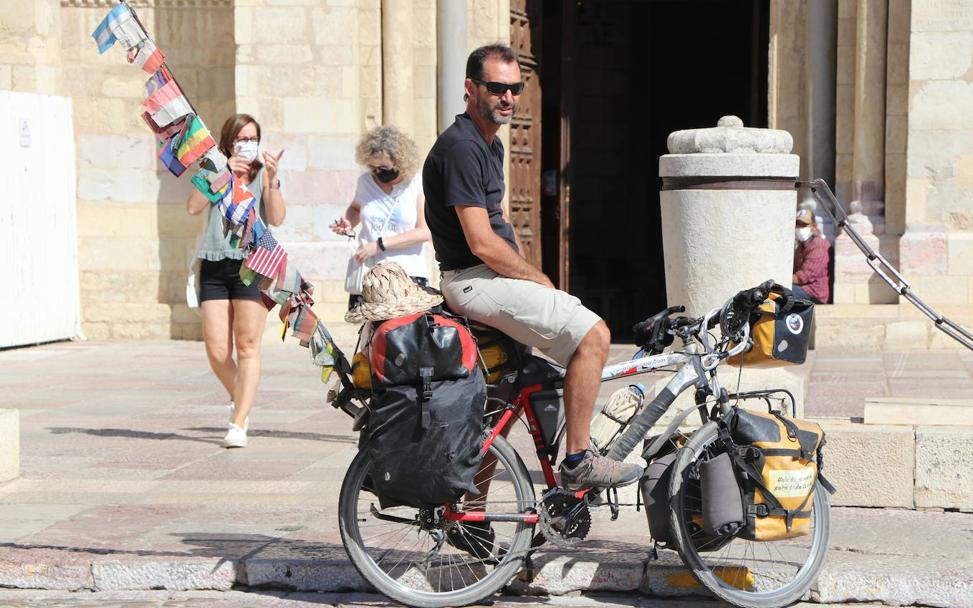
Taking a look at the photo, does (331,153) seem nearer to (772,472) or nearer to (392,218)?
(392,218)

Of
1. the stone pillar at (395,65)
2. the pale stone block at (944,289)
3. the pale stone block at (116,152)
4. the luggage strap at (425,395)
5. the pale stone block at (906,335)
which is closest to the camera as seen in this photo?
the luggage strap at (425,395)

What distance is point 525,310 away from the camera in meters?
5.14

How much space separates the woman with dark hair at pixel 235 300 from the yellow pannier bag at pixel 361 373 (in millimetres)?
3051

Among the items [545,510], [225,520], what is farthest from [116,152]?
[545,510]

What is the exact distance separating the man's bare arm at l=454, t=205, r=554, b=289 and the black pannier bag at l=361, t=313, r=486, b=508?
30 centimetres

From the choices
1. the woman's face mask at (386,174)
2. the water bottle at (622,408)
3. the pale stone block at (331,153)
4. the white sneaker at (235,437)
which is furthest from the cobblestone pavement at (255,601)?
the pale stone block at (331,153)

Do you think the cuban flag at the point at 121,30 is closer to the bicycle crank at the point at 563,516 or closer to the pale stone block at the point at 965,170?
the bicycle crank at the point at 563,516

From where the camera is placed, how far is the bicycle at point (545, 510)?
5.12 meters

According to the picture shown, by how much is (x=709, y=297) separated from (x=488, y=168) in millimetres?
1935

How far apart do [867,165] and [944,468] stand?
7.20 meters

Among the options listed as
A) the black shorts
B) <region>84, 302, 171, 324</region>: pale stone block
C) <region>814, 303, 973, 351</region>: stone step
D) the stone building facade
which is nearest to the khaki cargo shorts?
the black shorts

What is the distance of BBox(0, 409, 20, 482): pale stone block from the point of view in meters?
7.07

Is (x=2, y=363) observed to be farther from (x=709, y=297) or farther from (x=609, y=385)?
(x=709, y=297)

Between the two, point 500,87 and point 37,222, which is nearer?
point 500,87
